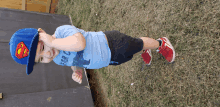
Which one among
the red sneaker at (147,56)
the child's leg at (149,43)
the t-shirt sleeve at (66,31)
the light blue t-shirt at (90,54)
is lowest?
the red sneaker at (147,56)

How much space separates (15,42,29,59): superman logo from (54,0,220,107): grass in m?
1.43

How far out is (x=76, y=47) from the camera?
0.92m

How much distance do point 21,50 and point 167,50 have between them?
1.41 m

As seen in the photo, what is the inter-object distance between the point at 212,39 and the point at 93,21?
7.43 feet

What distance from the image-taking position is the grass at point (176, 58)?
1.22 meters

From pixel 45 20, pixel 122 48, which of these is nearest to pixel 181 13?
pixel 122 48

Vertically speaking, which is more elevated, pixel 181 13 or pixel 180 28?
pixel 181 13

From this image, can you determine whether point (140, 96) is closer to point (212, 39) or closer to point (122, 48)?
point (122, 48)

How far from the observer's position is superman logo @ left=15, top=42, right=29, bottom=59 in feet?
3.11

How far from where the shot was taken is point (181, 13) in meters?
1.44

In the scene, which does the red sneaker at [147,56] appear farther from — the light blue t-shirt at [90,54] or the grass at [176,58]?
the light blue t-shirt at [90,54]

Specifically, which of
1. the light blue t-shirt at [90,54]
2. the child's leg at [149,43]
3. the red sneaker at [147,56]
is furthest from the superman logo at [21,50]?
the red sneaker at [147,56]

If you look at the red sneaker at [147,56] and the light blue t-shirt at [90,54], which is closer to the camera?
the light blue t-shirt at [90,54]

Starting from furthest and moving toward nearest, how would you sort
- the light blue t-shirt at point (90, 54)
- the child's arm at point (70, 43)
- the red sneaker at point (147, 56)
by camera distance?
the red sneaker at point (147, 56), the light blue t-shirt at point (90, 54), the child's arm at point (70, 43)
